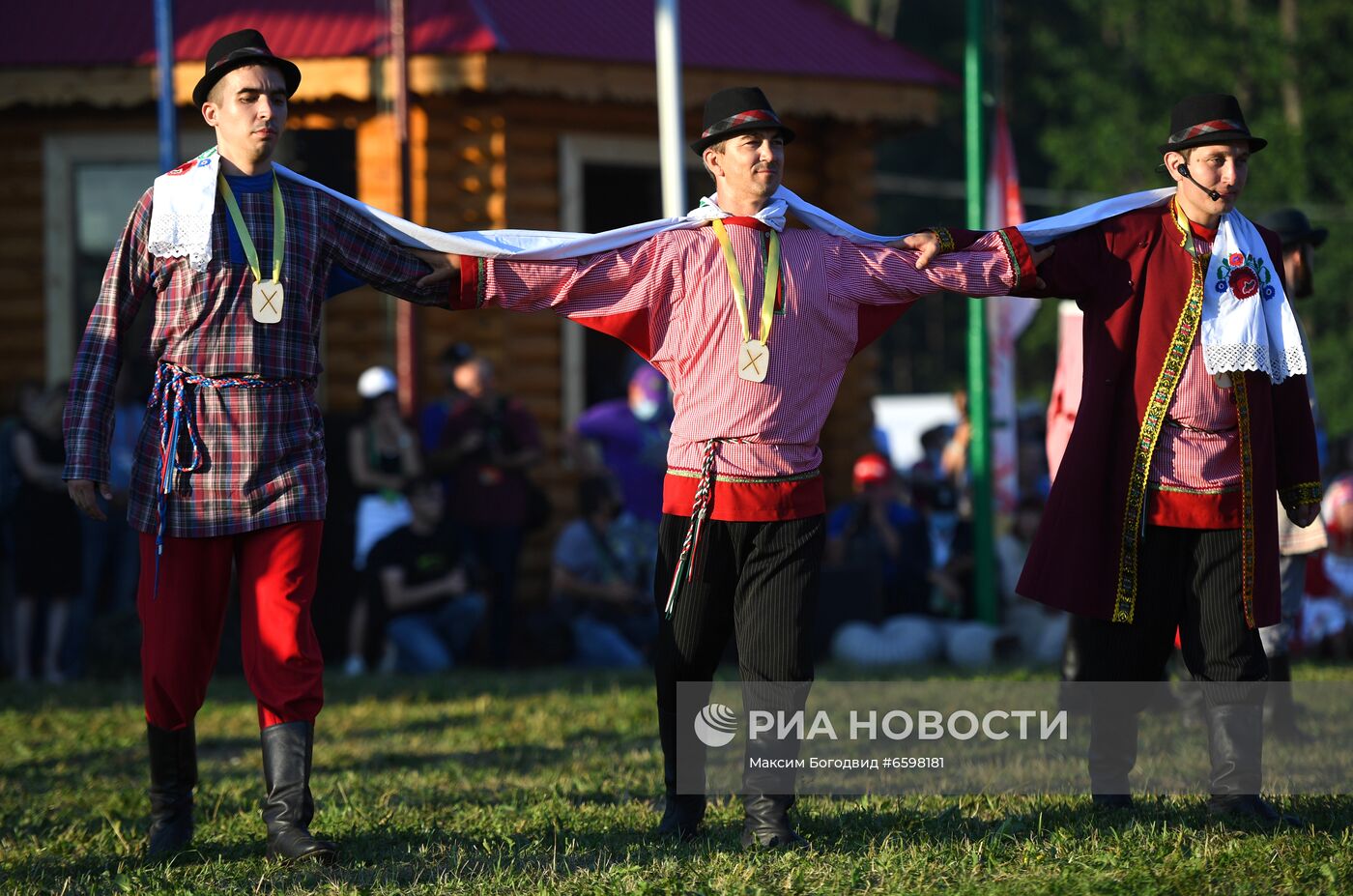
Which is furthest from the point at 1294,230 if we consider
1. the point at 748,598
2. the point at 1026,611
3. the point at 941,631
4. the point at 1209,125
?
the point at 1026,611

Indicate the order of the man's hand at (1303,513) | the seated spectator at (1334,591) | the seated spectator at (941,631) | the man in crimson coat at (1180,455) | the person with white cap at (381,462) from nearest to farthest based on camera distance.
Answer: the man in crimson coat at (1180,455)
the man's hand at (1303,513)
the person with white cap at (381,462)
the seated spectator at (941,631)
the seated spectator at (1334,591)

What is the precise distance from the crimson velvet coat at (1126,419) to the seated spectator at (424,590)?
585cm

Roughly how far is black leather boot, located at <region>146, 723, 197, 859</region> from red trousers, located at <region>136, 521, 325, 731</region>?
0.15ft

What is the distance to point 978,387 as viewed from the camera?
39.8 ft

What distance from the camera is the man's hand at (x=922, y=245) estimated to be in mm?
5352

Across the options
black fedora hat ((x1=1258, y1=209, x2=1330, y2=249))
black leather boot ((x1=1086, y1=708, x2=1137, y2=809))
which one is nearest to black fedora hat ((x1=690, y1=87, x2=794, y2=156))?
black leather boot ((x1=1086, y1=708, x2=1137, y2=809))

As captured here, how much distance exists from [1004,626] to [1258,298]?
6819mm

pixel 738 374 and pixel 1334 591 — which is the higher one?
pixel 738 374

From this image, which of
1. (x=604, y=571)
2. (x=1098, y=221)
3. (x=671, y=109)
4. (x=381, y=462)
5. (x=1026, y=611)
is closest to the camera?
(x=1098, y=221)

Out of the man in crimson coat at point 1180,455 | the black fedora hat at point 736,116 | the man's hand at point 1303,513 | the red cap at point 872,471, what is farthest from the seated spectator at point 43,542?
the man's hand at point 1303,513

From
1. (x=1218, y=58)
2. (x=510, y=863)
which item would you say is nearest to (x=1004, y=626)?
(x=510, y=863)

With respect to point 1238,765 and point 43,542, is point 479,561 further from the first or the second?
point 1238,765

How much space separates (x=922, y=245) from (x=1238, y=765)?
184 centimetres

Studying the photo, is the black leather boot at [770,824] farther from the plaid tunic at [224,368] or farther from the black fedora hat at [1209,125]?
the black fedora hat at [1209,125]
